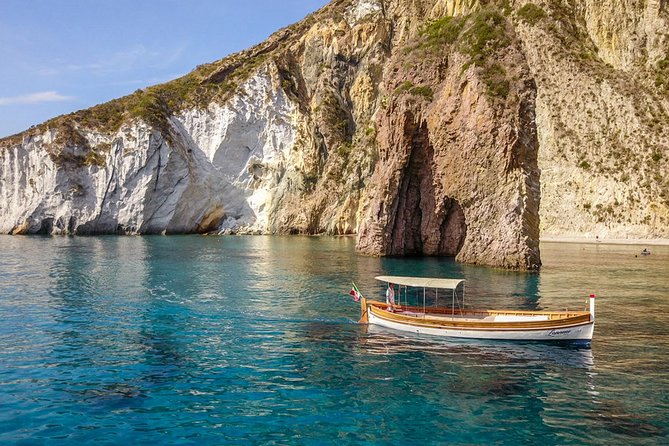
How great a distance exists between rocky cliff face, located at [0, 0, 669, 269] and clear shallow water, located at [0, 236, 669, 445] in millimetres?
49997

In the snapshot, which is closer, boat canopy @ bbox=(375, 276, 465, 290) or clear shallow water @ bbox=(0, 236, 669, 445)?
clear shallow water @ bbox=(0, 236, 669, 445)

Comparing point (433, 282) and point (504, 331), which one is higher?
point (433, 282)

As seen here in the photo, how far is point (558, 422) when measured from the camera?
1611 cm

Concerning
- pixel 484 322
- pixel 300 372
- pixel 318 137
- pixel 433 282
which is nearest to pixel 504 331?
pixel 484 322

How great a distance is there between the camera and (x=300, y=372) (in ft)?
68.1

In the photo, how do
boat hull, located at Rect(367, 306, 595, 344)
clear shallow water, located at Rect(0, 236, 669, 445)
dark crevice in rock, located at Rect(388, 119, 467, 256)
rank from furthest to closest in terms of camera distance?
dark crevice in rock, located at Rect(388, 119, 467, 256), boat hull, located at Rect(367, 306, 595, 344), clear shallow water, located at Rect(0, 236, 669, 445)

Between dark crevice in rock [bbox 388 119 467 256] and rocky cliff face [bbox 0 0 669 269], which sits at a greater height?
rocky cliff face [bbox 0 0 669 269]

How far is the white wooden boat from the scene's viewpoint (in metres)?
24.7

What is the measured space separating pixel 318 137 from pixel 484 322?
101498mm

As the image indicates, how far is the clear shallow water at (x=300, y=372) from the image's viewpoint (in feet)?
51.2

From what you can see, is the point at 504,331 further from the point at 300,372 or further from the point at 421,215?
the point at 421,215

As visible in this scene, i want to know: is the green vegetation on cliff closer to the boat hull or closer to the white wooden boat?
the white wooden boat

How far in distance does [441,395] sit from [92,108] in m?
127

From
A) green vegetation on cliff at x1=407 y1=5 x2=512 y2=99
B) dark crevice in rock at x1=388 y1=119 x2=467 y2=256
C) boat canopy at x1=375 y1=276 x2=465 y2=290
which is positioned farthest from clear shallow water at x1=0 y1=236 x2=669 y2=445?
dark crevice in rock at x1=388 y1=119 x2=467 y2=256
